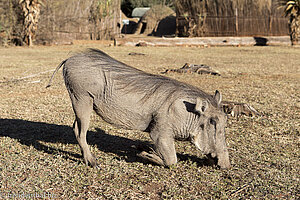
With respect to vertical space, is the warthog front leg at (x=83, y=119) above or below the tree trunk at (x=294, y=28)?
below

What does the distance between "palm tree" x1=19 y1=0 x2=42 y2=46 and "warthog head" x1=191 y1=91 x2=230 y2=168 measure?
15.8m

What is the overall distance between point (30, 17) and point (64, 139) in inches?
575

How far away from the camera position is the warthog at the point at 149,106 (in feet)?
9.50

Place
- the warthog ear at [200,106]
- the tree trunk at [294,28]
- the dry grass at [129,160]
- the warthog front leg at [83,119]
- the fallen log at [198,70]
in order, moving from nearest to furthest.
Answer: the dry grass at [129,160], the warthog ear at [200,106], the warthog front leg at [83,119], the fallen log at [198,70], the tree trunk at [294,28]

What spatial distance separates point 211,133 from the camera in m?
2.88

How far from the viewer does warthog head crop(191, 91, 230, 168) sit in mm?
2873

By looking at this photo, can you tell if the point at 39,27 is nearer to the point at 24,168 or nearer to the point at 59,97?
the point at 59,97

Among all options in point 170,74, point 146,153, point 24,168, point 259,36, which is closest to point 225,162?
point 146,153

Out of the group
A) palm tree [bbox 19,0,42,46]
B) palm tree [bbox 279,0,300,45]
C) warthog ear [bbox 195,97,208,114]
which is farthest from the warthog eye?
palm tree [bbox 279,0,300,45]

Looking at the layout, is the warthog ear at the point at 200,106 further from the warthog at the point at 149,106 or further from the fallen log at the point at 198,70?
the fallen log at the point at 198,70

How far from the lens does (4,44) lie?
54.8 ft

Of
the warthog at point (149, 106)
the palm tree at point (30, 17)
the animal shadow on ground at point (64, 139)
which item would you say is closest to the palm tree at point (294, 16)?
the palm tree at point (30, 17)

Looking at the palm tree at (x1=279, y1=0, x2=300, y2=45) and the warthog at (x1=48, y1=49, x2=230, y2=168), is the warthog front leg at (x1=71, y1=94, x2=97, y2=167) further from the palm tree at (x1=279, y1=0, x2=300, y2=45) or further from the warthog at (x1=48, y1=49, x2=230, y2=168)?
the palm tree at (x1=279, y1=0, x2=300, y2=45)

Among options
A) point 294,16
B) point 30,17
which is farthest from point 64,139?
point 294,16
